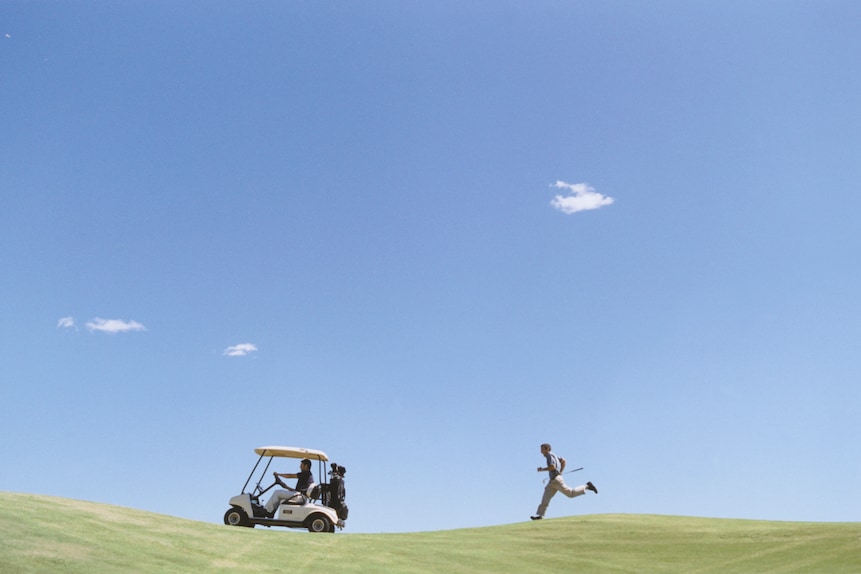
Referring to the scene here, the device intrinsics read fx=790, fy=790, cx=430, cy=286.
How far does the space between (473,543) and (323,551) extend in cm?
429

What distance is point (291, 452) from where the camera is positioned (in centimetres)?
2222

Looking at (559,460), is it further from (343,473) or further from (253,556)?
(253,556)

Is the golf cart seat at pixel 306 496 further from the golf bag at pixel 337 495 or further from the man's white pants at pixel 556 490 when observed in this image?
the man's white pants at pixel 556 490

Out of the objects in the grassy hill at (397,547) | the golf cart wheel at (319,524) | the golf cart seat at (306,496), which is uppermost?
the golf cart seat at (306,496)

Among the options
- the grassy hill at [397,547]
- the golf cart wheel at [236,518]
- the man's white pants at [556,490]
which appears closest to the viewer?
the grassy hill at [397,547]

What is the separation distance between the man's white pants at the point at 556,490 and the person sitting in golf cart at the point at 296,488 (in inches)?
275

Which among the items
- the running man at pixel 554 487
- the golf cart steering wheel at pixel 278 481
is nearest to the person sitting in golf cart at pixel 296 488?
the golf cart steering wheel at pixel 278 481

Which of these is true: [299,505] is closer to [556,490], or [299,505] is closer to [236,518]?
[236,518]

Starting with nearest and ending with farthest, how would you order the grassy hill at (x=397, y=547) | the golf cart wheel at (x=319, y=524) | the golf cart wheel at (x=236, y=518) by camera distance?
the grassy hill at (x=397, y=547)
the golf cart wheel at (x=319, y=524)
the golf cart wheel at (x=236, y=518)

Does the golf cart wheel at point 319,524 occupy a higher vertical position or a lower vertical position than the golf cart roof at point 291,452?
lower

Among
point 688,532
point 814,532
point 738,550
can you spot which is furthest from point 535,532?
point 814,532

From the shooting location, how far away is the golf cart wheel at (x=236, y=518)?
70.4 ft

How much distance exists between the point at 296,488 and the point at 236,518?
177 centimetres

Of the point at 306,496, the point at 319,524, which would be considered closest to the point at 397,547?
the point at 319,524
